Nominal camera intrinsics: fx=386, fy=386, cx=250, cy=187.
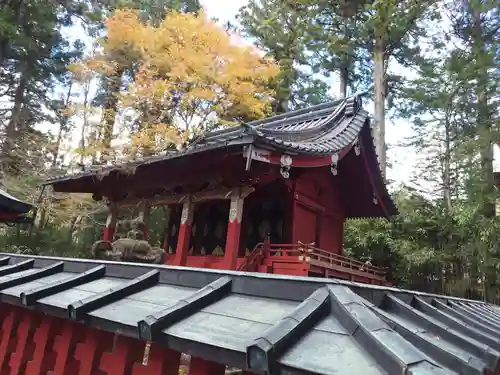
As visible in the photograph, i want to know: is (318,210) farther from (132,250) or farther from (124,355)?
(124,355)

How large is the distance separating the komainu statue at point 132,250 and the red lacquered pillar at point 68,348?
13.3 feet

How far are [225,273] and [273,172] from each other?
5.95 meters

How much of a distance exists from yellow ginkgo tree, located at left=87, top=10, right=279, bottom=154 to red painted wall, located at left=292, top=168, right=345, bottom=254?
24.6ft

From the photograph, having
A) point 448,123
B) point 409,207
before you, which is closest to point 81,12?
point 409,207

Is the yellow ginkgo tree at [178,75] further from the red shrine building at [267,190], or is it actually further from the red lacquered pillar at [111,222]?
the red lacquered pillar at [111,222]

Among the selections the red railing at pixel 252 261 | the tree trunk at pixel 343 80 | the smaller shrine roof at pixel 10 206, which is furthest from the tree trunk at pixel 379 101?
the smaller shrine roof at pixel 10 206

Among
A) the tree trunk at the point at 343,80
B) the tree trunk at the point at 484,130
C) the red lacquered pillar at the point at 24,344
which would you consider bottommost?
the red lacquered pillar at the point at 24,344

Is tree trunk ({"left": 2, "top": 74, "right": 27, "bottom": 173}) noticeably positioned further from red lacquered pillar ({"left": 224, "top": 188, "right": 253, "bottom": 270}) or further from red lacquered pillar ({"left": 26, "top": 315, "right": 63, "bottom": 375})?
red lacquered pillar ({"left": 26, "top": 315, "right": 63, "bottom": 375})

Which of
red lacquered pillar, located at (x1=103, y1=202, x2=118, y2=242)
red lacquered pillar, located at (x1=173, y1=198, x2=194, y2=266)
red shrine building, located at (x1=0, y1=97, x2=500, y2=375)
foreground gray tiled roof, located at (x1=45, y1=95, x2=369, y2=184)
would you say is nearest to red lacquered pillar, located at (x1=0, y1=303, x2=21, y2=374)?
red shrine building, located at (x1=0, y1=97, x2=500, y2=375)

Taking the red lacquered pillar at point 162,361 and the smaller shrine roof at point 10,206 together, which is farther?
the smaller shrine roof at point 10,206

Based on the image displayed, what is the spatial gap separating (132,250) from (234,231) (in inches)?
86.2

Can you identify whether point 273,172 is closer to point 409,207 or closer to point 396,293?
point 396,293

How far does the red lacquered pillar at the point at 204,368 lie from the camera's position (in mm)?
1782

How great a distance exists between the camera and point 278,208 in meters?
9.39
